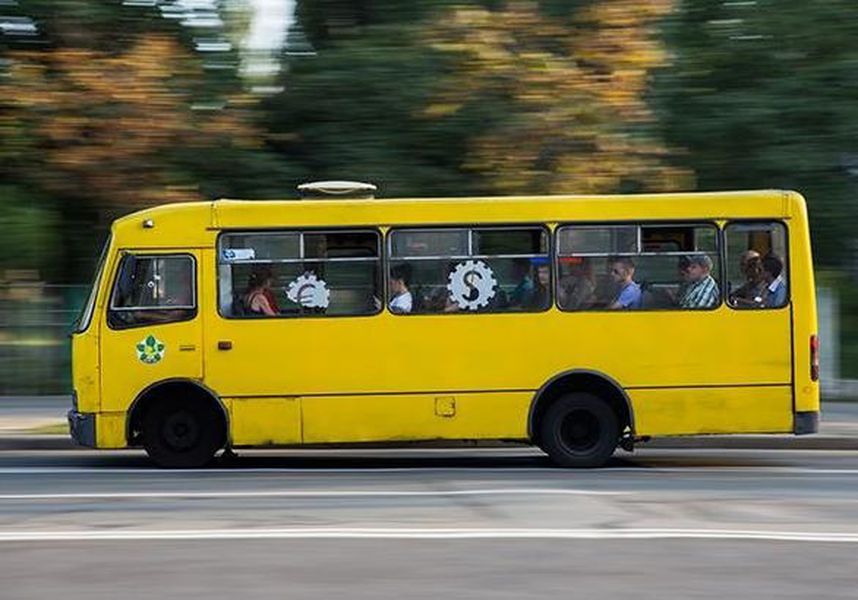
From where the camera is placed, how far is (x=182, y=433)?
48.2 ft

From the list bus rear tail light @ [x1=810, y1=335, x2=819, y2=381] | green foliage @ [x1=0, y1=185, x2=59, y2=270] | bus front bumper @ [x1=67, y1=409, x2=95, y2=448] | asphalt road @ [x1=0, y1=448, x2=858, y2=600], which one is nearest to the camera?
asphalt road @ [x1=0, y1=448, x2=858, y2=600]

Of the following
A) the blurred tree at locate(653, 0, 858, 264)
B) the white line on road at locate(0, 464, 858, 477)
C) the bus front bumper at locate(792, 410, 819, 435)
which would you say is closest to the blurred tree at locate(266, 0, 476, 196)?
the blurred tree at locate(653, 0, 858, 264)

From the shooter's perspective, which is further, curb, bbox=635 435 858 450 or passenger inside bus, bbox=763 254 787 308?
curb, bbox=635 435 858 450

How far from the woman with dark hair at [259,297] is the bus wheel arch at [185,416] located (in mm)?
858

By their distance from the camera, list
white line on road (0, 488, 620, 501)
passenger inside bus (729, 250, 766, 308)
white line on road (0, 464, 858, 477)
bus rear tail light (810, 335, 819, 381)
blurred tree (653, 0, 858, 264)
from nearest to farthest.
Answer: white line on road (0, 488, 620, 501), white line on road (0, 464, 858, 477), bus rear tail light (810, 335, 819, 381), passenger inside bus (729, 250, 766, 308), blurred tree (653, 0, 858, 264)

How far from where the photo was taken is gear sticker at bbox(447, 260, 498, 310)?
47.9ft

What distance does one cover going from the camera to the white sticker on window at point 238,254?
14.6m

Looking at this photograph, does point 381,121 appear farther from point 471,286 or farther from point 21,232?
point 471,286

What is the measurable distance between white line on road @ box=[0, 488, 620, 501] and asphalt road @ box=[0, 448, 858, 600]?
0.08ft

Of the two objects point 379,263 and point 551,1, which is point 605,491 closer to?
point 379,263

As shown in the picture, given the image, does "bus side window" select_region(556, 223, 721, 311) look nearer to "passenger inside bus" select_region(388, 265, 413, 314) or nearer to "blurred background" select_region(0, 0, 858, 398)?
"passenger inside bus" select_region(388, 265, 413, 314)

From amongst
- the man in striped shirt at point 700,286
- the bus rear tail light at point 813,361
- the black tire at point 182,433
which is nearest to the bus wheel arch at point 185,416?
the black tire at point 182,433

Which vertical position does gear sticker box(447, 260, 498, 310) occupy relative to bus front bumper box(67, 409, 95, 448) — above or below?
above

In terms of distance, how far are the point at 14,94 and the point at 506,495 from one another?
40.4 ft
